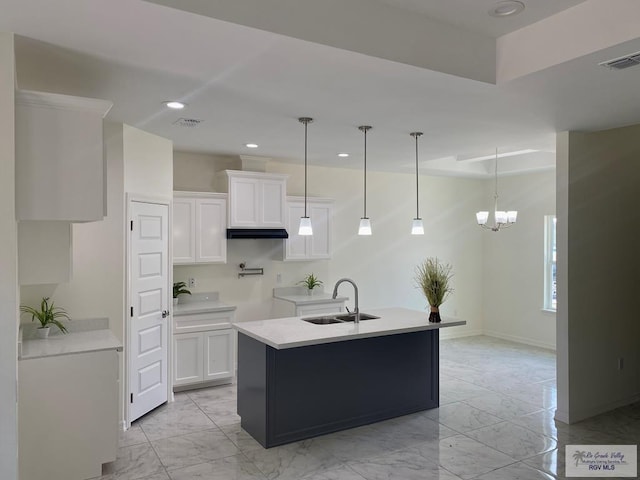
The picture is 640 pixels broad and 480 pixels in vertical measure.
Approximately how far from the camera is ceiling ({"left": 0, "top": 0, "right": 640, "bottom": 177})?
216 centimetres

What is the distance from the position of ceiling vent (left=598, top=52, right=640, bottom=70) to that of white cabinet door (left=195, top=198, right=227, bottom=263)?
403 cm

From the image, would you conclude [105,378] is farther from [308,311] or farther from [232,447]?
[308,311]

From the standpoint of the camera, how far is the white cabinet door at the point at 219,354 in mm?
5191

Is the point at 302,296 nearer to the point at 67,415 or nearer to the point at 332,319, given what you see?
the point at 332,319

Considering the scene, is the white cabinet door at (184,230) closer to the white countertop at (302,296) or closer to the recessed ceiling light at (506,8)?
the white countertop at (302,296)

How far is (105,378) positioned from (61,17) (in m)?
2.35

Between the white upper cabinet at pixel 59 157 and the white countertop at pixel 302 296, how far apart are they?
10.7 ft

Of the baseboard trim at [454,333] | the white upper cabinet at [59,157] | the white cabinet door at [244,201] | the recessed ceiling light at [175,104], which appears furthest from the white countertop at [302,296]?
the white upper cabinet at [59,157]

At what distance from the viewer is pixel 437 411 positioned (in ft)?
15.1

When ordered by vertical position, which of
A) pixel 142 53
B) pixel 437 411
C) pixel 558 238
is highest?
pixel 142 53

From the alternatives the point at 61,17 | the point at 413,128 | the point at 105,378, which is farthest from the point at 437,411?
the point at 61,17

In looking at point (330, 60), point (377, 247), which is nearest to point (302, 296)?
point (377, 247)

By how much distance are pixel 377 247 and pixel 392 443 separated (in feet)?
12.0
